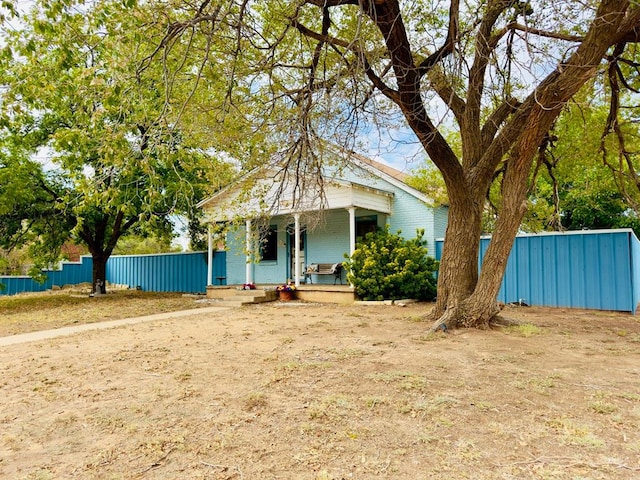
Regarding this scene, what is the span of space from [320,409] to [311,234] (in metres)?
11.9

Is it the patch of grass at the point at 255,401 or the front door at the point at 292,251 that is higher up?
the front door at the point at 292,251

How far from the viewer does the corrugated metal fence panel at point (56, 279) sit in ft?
60.2

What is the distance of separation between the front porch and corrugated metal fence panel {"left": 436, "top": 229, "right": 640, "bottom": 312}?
162 inches

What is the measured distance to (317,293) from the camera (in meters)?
12.8

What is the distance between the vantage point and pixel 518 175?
659 cm

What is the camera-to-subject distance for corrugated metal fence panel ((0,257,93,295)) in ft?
60.2

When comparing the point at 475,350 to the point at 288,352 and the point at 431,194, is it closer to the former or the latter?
the point at 288,352

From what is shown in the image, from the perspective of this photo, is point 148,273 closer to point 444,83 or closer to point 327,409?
point 444,83

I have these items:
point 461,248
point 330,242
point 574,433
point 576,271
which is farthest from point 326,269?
point 574,433

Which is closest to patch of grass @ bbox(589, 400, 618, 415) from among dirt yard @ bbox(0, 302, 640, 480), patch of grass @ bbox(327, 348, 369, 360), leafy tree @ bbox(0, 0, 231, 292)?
dirt yard @ bbox(0, 302, 640, 480)

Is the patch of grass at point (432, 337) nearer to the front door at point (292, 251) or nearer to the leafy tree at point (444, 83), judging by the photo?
the leafy tree at point (444, 83)

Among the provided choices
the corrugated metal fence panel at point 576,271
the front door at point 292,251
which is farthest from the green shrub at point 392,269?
the front door at point 292,251

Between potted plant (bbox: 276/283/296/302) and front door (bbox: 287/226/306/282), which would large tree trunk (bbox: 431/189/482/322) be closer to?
potted plant (bbox: 276/283/296/302)

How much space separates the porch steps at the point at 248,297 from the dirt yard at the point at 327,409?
20.6ft
